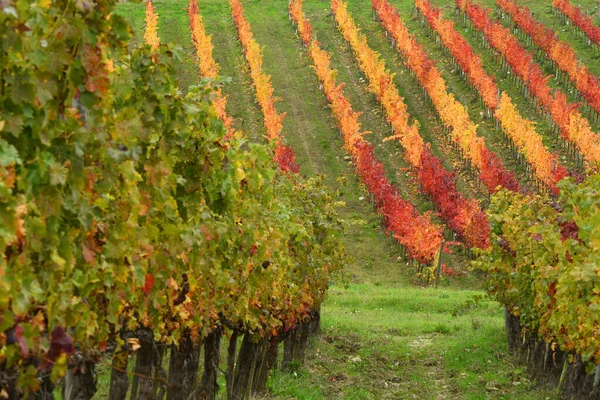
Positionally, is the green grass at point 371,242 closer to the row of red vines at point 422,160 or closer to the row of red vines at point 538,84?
the row of red vines at point 422,160

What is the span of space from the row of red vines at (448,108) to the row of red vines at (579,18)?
14.6 metres

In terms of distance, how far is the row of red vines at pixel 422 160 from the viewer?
45.0 m

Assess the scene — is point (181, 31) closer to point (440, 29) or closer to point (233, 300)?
point (440, 29)

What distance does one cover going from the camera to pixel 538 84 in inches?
2384

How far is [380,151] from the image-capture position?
58406 millimetres

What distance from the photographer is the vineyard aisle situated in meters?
19.0

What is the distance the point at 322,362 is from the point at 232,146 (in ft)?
35.9

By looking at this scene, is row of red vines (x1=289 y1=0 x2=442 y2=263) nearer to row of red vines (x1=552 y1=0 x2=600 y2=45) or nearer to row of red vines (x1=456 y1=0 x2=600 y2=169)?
row of red vines (x1=456 y1=0 x2=600 y2=169)

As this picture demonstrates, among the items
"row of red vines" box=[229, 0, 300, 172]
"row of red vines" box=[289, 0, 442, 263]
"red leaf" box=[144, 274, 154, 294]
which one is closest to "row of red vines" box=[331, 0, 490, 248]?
"row of red vines" box=[289, 0, 442, 263]

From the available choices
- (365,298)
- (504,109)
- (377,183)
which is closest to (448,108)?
(504,109)

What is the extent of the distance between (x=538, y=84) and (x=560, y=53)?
22.0ft

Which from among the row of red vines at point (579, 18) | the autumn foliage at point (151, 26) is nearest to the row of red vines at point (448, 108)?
the row of red vines at point (579, 18)

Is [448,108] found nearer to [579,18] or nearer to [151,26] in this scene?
[579,18]

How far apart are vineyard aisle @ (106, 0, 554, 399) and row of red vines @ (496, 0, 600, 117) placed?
1124 centimetres
